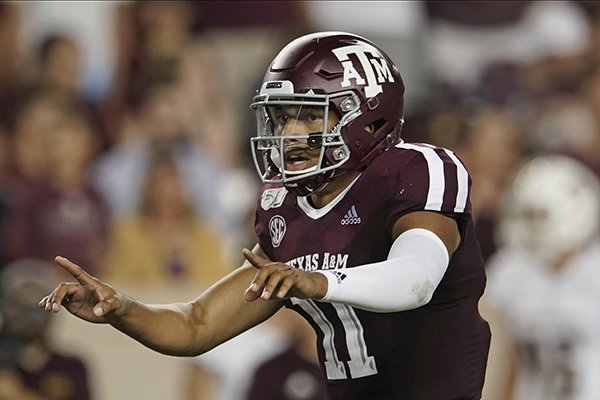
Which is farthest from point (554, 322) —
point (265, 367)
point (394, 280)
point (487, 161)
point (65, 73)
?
point (394, 280)

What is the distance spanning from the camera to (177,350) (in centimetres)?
335

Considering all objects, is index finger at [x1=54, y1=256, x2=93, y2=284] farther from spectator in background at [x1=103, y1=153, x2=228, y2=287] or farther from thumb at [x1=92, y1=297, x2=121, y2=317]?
spectator in background at [x1=103, y1=153, x2=228, y2=287]

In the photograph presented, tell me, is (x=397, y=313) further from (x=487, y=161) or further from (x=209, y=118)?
(x=209, y=118)

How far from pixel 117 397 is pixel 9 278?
2.93 feet

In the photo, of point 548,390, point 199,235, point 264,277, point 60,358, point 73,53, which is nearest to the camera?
point 264,277

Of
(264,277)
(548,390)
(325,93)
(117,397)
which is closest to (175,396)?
(117,397)

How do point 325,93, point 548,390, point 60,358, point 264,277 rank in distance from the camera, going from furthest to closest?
point 548,390 < point 60,358 < point 325,93 < point 264,277

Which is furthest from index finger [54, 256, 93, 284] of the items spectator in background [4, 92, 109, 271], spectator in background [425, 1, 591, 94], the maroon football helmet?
spectator in background [425, 1, 591, 94]

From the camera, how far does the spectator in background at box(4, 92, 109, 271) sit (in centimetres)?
644

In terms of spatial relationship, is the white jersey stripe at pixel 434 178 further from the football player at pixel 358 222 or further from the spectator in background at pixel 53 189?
the spectator in background at pixel 53 189

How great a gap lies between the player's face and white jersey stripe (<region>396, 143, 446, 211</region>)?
0.72 ft

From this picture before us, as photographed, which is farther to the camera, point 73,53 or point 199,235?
point 73,53

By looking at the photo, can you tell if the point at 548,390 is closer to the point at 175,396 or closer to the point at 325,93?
the point at 175,396

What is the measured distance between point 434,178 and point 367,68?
0.35 m
